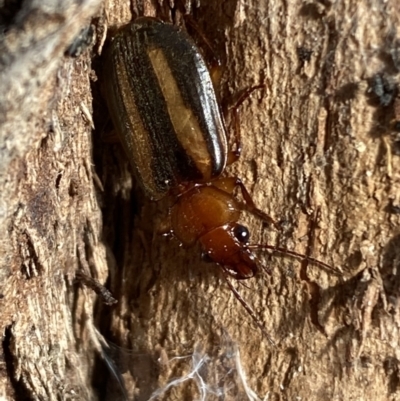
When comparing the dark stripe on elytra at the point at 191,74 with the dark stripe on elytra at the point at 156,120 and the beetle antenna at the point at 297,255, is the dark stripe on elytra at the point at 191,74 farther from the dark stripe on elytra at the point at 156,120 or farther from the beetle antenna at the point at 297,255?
the beetle antenna at the point at 297,255

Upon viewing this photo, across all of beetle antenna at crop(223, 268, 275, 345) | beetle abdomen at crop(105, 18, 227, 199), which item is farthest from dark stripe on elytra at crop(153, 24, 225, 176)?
beetle antenna at crop(223, 268, 275, 345)

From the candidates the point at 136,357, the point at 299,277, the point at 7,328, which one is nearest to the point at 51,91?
the point at 7,328

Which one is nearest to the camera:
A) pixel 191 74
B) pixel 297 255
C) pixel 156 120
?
pixel 297 255

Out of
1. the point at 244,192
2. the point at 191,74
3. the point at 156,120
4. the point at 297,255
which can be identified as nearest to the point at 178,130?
the point at 156,120

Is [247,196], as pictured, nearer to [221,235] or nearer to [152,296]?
[221,235]

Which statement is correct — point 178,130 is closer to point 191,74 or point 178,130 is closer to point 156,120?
point 156,120
